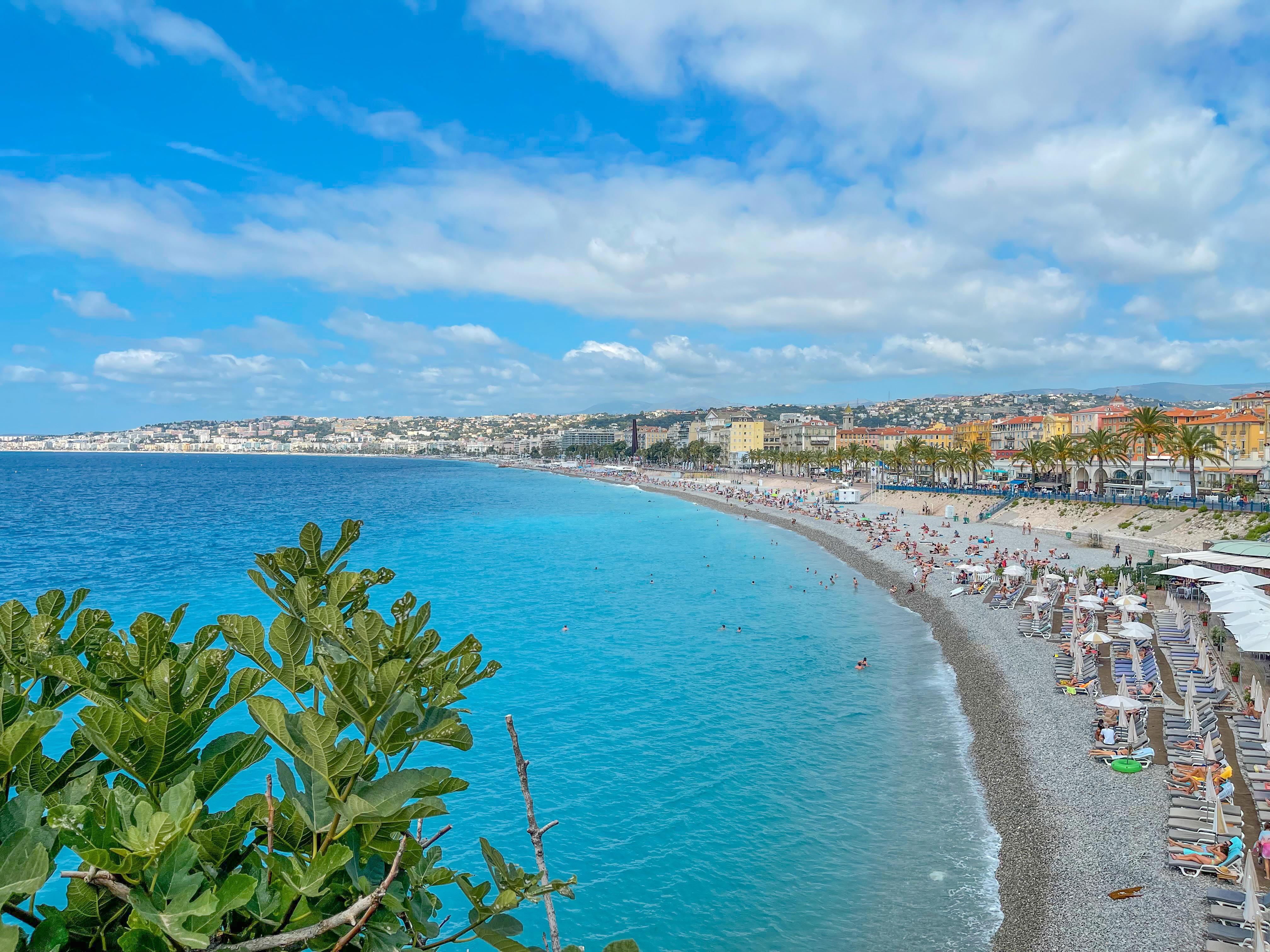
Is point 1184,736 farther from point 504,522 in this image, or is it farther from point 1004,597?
point 504,522

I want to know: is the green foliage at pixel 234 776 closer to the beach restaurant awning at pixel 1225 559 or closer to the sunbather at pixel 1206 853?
the sunbather at pixel 1206 853

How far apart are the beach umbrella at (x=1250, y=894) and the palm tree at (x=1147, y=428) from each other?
1847 inches

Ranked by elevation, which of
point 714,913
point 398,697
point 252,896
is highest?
point 398,697

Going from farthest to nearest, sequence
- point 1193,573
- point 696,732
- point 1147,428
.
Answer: point 1147,428 → point 1193,573 → point 696,732

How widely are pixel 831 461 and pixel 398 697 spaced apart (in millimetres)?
122815

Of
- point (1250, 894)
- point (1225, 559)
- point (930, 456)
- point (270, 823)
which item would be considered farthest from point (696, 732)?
point (930, 456)

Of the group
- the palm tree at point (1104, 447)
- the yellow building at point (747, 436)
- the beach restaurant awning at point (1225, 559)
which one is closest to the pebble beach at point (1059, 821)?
the beach restaurant awning at point (1225, 559)

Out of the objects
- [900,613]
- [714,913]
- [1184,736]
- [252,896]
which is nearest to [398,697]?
[252,896]

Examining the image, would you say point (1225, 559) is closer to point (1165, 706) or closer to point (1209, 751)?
point (1165, 706)

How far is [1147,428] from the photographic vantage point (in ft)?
165

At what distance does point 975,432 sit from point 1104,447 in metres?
80.6

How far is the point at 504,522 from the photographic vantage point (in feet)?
248

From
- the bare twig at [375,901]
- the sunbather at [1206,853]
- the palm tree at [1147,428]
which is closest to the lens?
the bare twig at [375,901]

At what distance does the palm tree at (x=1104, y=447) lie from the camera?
184 feet
